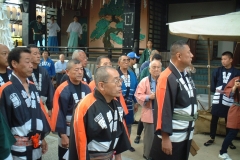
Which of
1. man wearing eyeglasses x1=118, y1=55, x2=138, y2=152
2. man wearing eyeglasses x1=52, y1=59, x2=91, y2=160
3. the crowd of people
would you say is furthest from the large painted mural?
man wearing eyeglasses x1=52, y1=59, x2=91, y2=160

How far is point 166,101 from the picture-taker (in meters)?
2.91

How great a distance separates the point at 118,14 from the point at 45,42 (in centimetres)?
447

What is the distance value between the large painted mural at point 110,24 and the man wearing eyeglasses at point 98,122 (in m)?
11.2

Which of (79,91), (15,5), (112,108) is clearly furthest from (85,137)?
(15,5)

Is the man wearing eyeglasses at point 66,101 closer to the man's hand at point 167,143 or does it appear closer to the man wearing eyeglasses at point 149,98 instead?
the man's hand at point 167,143

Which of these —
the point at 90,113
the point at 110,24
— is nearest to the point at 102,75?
the point at 90,113

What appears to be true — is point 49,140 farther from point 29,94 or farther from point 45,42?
point 45,42

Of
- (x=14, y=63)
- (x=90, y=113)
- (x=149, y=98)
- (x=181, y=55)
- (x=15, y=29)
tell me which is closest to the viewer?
(x=90, y=113)

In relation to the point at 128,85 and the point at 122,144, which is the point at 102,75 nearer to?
the point at 122,144

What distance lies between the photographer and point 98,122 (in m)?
2.31

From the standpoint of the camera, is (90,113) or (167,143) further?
(167,143)

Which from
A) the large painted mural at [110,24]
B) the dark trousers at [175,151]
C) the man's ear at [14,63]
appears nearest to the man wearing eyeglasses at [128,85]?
the dark trousers at [175,151]

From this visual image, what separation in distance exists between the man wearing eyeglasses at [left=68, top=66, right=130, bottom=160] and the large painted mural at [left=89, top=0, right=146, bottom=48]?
1121cm

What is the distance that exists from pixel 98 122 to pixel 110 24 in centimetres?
1187
